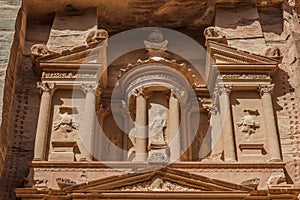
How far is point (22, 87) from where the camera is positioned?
11.8m

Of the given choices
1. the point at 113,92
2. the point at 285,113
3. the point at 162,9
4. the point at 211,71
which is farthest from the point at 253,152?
the point at 162,9

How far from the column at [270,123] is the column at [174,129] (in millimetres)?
1617

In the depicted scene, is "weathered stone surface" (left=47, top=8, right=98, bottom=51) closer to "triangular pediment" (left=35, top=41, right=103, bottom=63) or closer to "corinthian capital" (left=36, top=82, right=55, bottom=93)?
"triangular pediment" (left=35, top=41, right=103, bottom=63)

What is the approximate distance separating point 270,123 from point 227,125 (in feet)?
2.52

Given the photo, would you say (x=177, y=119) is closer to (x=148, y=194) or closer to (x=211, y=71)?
(x=211, y=71)


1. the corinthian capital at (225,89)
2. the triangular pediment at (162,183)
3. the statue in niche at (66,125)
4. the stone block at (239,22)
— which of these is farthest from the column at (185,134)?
the statue in niche at (66,125)

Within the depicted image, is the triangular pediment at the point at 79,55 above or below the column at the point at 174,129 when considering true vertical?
above

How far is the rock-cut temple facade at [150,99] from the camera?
10039 mm

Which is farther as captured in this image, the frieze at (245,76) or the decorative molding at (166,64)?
the decorative molding at (166,64)

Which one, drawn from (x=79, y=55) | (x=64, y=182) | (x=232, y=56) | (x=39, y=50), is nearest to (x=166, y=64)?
(x=232, y=56)

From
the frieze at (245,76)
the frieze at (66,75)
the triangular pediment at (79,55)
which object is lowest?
the frieze at (245,76)

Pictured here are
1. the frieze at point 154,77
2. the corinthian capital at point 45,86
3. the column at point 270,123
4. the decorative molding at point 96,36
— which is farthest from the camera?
the decorative molding at point 96,36

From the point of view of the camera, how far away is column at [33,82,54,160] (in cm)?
1057

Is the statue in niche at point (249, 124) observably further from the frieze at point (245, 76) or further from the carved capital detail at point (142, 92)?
the carved capital detail at point (142, 92)
